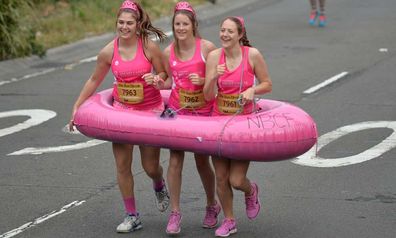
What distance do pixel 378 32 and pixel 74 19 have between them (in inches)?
244

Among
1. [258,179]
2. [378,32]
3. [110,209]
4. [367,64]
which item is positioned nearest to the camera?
[110,209]

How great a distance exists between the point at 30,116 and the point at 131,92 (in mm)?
5235

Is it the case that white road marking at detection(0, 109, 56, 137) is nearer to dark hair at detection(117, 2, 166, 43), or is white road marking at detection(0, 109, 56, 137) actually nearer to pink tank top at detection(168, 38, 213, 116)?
dark hair at detection(117, 2, 166, 43)

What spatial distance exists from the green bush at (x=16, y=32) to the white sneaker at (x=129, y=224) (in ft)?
30.6

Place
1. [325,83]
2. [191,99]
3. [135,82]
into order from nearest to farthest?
1. [191,99]
2. [135,82]
3. [325,83]

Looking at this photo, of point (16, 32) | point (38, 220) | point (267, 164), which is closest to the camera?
point (38, 220)

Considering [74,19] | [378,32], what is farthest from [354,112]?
[74,19]

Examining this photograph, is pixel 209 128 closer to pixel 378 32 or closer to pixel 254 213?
pixel 254 213

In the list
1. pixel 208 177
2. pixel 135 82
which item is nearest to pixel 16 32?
pixel 135 82

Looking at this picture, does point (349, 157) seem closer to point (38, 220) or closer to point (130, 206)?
point (130, 206)

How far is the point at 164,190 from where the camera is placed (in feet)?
25.5

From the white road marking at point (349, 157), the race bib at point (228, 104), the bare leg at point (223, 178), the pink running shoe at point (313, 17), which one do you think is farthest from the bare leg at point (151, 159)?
the pink running shoe at point (313, 17)

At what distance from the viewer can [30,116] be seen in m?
12.5

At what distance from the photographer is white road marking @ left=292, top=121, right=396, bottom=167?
9.77m
